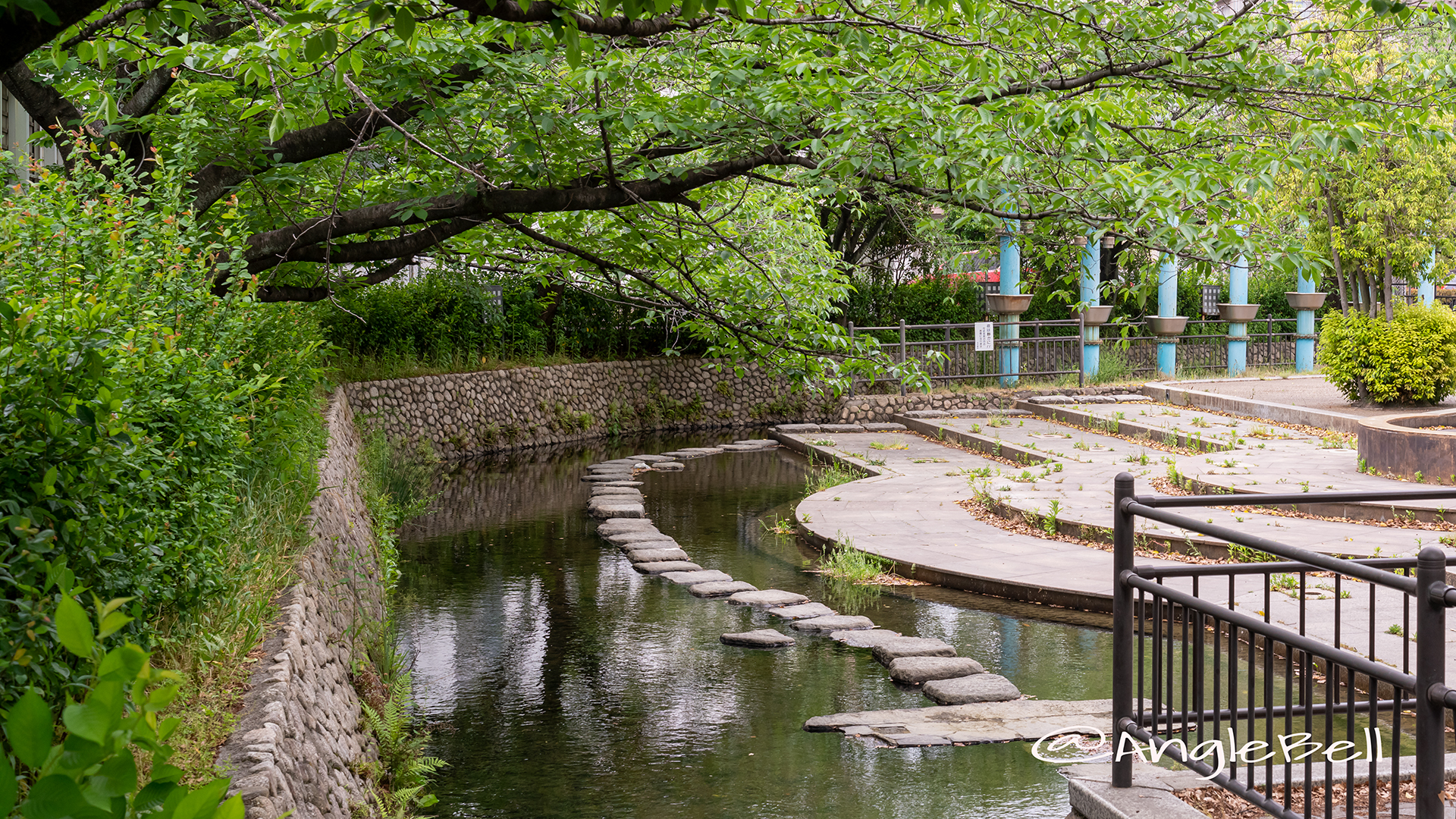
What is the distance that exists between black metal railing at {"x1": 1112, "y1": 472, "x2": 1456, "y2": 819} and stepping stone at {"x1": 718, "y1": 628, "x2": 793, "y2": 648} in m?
2.31

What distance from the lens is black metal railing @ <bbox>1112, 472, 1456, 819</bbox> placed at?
10.1ft

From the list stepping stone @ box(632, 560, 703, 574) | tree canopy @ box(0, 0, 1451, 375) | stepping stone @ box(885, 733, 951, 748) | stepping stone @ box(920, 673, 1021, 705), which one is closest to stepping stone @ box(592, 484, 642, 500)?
stepping stone @ box(632, 560, 703, 574)

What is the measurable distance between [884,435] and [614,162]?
44.9 ft

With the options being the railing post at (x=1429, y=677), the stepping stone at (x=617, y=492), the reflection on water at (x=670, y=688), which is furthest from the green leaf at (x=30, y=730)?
the stepping stone at (x=617, y=492)

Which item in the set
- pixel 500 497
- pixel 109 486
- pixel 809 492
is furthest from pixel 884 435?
pixel 109 486

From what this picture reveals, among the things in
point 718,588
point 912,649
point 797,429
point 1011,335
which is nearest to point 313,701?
point 912,649

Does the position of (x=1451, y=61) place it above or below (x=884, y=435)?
above

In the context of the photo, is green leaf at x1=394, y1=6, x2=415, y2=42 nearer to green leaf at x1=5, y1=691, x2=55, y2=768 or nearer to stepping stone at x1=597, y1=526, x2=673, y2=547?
green leaf at x1=5, y1=691, x2=55, y2=768

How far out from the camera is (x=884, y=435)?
67.9 ft

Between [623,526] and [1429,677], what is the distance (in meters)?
9.71

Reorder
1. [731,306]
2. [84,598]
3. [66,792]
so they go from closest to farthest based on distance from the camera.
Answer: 1. [66,792]
2. [84,598]
3. [731,306]

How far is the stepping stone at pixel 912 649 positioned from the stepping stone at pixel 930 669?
0.14 metres

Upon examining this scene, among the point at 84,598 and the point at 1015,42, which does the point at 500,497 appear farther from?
the point at 84,598

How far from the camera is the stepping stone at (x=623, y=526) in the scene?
39.5 feet
